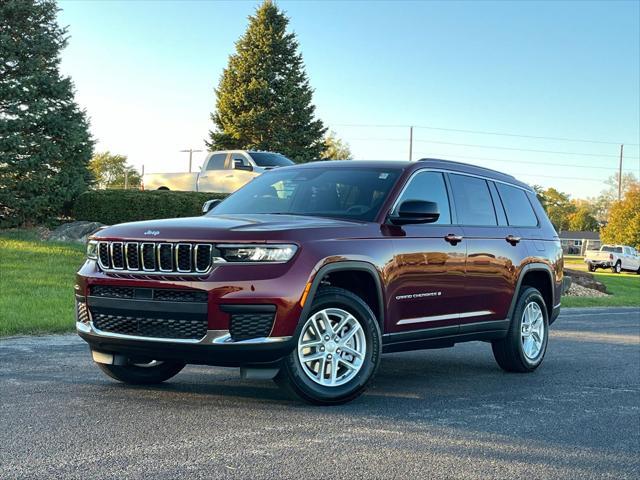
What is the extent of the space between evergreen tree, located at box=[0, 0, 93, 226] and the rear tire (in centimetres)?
1602

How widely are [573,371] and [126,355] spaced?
4840 millimetres

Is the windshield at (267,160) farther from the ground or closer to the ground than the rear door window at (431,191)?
farther from the ground

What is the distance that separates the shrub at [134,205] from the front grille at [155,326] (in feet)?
52.7

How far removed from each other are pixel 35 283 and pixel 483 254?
407 inches

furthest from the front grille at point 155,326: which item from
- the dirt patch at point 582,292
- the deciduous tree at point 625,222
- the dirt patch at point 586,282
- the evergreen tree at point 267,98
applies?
the deciduous tree at point 625,222

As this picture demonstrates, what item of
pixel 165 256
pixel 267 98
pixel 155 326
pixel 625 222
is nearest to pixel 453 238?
pixel 165 256

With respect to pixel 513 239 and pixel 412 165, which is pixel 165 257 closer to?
pixel 412 165

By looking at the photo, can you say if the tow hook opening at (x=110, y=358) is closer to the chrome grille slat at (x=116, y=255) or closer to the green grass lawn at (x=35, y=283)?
the chrome grille slat at (x=116, y=255)

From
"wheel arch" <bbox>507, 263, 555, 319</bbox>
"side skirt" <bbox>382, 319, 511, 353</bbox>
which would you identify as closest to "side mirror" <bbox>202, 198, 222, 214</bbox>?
"side skirt" <bbox>382, 319, 511, 353</bbox>

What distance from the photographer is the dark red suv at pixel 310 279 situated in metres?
5.69

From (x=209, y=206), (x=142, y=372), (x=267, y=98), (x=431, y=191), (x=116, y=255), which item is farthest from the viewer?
(x=267, y=98)

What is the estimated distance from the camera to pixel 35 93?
865 inches

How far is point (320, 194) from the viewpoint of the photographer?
7.18 m

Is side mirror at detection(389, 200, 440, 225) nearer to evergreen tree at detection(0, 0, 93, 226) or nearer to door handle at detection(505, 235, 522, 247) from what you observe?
door handle at detection(505, 235, 522, 247)
